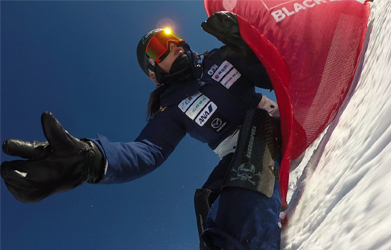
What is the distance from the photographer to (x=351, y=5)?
1.25m

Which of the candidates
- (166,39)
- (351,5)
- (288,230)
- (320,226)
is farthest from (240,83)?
(320,226)

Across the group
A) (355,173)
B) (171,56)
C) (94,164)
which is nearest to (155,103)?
(171,56)

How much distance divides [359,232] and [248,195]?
Result: 452mm


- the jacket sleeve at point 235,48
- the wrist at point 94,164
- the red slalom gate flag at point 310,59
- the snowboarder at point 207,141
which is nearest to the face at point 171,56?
the snowboarder at point 207,141

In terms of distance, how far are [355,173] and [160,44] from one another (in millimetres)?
1146

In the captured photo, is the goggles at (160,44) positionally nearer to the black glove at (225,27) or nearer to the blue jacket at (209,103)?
the blue jacket at (209,103)

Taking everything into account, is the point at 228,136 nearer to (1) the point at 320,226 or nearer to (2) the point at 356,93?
(2) the point at 356,93

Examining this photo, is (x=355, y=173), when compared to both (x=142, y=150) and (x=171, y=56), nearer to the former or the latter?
(x=142, y=150)

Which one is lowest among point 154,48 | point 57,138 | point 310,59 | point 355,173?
point 355,173

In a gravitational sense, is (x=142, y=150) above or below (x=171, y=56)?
below

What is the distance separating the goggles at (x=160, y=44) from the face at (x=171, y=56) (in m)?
0.02

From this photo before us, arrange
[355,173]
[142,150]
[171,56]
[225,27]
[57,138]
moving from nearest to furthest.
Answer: [355,173], [57,138], [142,150], [225,27], [171,56]

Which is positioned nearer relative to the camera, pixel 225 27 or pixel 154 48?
pixel 225 27

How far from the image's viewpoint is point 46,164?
80cm
